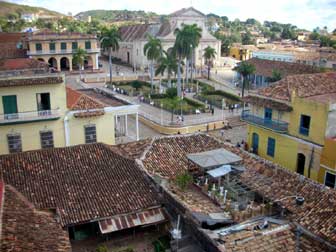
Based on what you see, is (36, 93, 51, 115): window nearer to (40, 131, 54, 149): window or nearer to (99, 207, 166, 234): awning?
(40, 131, 54, 149): window

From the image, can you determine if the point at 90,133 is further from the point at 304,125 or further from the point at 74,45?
the point at 74,45

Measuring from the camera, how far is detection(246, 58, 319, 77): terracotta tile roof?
47.7m

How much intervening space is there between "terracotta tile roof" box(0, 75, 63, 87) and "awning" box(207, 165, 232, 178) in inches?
494

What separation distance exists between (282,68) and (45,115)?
116ft

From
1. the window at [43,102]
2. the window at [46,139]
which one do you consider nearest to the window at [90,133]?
the window at [46,139]

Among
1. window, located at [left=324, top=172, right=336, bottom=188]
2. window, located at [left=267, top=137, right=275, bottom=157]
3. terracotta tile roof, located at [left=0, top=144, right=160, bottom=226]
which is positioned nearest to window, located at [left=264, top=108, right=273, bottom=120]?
window, located at [left=267, top=137, right=275, bottom=157]

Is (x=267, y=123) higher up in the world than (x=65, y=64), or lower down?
lower down

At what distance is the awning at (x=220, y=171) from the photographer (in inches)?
674

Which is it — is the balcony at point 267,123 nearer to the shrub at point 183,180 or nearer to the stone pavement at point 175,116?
the stone pavement at point 175,116

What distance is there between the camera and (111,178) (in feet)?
58.5

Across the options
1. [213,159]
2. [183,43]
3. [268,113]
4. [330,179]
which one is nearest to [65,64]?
[183,43]

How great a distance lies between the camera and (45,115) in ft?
80.5

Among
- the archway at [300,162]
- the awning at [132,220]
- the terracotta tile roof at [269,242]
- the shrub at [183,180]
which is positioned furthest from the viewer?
the archway at [300,162]

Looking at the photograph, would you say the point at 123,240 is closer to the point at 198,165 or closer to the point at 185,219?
the point at 185,219
